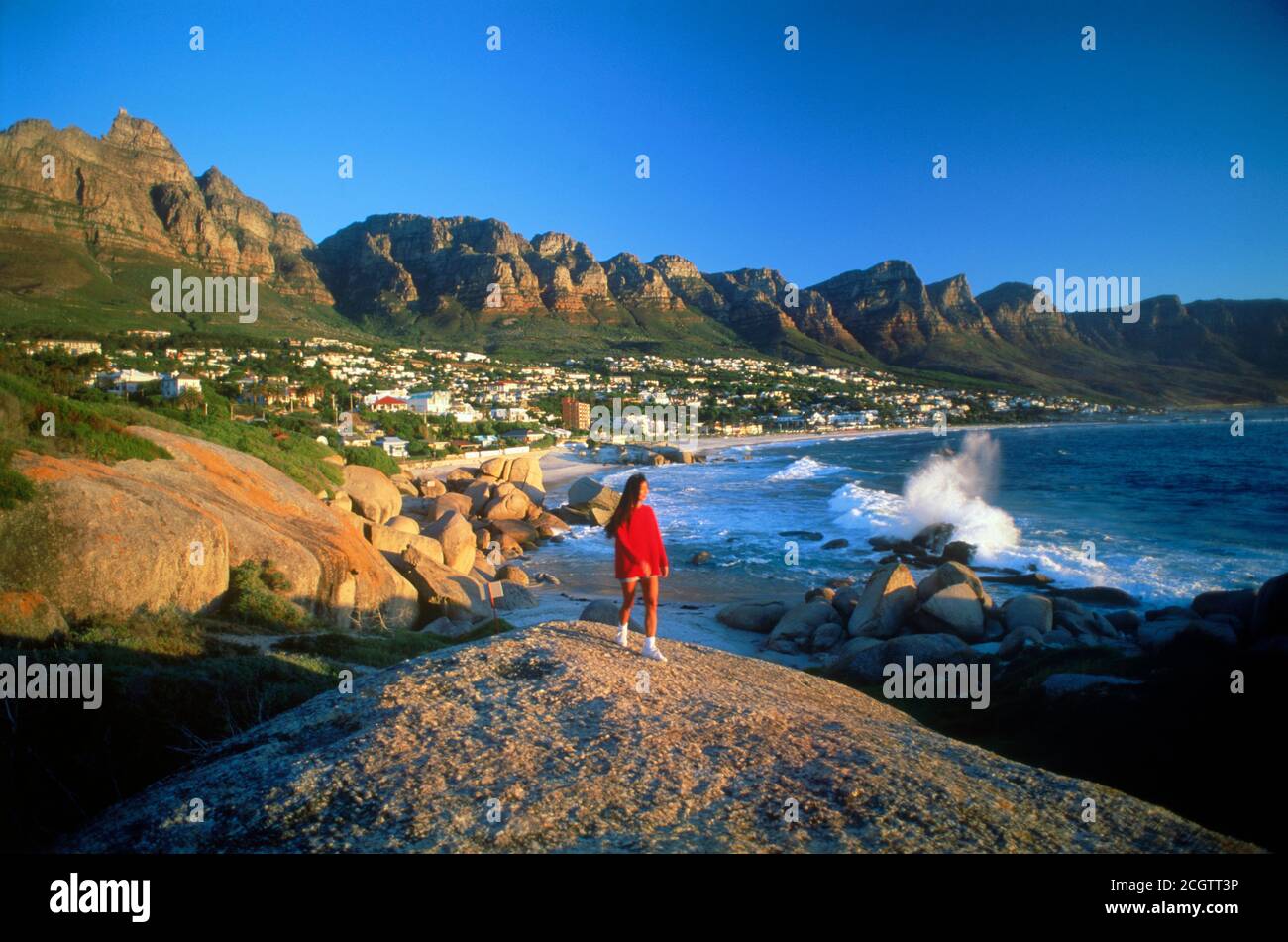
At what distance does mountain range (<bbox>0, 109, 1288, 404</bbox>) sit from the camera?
319 ft

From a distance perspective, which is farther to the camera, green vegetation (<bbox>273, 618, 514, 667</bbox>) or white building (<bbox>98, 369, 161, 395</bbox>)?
white building (<bbox>98, 369, 161, 395</bbox>)

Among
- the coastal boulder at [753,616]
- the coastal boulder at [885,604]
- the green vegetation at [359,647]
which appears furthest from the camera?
the coastal boulder at [753,616]

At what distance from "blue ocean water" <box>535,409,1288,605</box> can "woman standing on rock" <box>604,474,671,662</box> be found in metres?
13.2

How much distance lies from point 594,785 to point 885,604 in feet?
41.0

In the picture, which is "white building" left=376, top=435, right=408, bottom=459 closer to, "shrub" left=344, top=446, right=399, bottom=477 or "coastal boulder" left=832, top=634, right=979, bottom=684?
"shrub" left=344, top=446, right=399, bottom=477

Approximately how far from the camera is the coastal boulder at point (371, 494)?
815 inches

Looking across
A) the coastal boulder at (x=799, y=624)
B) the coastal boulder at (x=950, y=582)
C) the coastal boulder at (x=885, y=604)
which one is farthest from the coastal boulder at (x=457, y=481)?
the coastal boulder at (x=950, y=582)

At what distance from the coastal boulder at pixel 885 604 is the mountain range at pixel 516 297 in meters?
94.6

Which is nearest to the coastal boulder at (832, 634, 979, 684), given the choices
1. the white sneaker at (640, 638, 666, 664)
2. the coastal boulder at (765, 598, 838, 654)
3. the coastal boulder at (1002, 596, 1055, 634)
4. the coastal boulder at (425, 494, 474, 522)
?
the coastal boulder at (765, 598, 838, 654)

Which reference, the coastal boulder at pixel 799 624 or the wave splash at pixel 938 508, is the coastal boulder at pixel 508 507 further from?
the coastal boulder at pixel 799 624

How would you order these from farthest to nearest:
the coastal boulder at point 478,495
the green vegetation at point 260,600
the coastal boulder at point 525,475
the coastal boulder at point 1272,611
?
1. the coastal boulder at point 525,475
2. the coastal boulder at point 478,495
3. the coastal boulder at point 1272,611
4. the green vegetation at point 260,600

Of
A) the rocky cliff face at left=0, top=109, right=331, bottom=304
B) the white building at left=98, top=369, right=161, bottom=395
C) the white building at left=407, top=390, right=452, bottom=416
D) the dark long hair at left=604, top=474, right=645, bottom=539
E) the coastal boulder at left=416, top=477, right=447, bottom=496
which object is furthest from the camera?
the rocky cliff face at left=0, top=109, right=331, bottom=304
